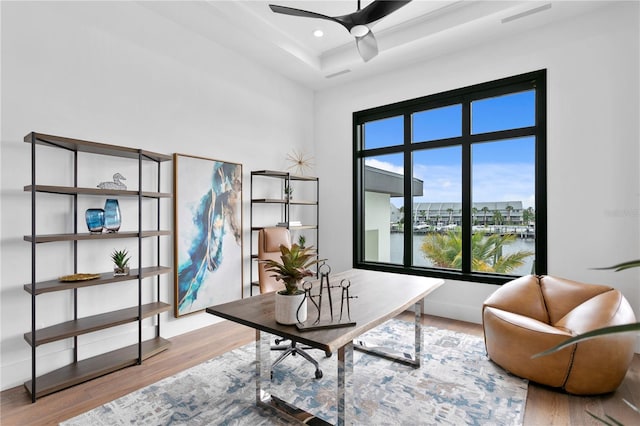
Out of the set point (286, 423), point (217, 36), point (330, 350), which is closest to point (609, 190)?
point (330, 350)

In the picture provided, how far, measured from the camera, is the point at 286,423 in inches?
80.9

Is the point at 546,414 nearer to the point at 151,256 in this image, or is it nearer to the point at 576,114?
the point at 576,114

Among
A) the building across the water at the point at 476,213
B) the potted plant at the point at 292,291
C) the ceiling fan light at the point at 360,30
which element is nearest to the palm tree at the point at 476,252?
the building across the water at the point at 476,213

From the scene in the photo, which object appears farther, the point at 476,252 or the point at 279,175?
the point at 279,175

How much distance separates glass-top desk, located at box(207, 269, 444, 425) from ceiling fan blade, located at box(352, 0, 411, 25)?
1867 mm

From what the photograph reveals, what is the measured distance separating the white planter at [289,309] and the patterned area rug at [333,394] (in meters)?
0.74

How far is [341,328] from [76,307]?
2.24 m

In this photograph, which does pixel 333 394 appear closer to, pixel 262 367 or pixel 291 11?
pixel 262 367

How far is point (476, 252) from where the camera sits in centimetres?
396

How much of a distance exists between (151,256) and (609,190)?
4199 millimetres

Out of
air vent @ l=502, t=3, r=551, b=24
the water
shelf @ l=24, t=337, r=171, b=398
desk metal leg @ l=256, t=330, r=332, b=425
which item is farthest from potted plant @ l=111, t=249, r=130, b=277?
air vent @ l=502, t=3, r=551, b=24

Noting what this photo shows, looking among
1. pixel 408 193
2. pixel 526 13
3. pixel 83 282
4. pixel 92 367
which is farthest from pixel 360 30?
pixel 92 367

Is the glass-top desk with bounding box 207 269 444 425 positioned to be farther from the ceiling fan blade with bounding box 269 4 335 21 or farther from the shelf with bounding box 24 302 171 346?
the ceiling fan blade with bounding box 269 4 335 21

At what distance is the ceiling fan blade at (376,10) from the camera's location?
7.19ft
